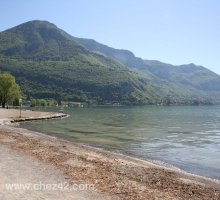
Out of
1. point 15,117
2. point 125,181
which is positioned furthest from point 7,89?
point 125,181

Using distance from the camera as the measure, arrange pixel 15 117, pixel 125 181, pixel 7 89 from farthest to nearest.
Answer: pixel 7 89, pixel 15 117, pixel 125 181

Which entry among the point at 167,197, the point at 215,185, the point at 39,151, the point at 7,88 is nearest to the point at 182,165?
the point at 215,185

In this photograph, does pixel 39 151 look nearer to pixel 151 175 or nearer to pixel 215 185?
pixel 151 175

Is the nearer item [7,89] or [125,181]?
[125,181]

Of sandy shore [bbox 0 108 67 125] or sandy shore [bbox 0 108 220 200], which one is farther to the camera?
sandy shore [bbox 0 108 67 125]

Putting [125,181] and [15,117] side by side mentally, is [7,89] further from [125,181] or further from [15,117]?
[125,181]

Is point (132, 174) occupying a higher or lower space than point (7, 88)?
lower

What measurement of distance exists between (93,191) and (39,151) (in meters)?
12.7

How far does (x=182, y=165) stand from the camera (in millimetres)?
29938

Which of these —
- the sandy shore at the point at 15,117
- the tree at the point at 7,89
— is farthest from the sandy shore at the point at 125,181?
the tree at the point at 7,89

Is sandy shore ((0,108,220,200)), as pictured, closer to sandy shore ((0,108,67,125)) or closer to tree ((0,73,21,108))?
sandy shore ((0,108,67,125))

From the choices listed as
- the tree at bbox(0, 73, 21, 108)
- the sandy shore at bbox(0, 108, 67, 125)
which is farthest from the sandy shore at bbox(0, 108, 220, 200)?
the tree at bbox(0, 73, 21, 108)

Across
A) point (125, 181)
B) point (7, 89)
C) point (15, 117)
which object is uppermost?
point (7, 89)

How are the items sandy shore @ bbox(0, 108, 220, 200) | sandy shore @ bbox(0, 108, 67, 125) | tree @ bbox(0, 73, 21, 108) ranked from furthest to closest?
tree @ bbox(0, 73, 21, 108), sandy shore @ bbox(0, 108, 67, 125), sandy shore @ bbox(0, 108, 220, 200)
